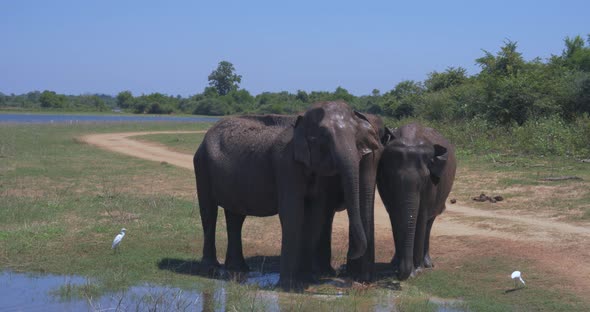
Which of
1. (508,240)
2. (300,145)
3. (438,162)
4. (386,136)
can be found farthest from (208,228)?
(508,240)

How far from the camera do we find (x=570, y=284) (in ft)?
32.9

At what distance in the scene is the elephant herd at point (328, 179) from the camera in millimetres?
9570

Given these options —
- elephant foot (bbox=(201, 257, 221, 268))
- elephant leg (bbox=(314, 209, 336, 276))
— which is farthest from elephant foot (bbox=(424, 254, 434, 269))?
elephant foot (bbox=(201, 257, 221, 268))

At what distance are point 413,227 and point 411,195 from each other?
0.40 m

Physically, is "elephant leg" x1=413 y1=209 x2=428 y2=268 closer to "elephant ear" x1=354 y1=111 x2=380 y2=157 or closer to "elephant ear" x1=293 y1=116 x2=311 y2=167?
"elephant ear" x1=354 y1=111 x2=380 y2=157

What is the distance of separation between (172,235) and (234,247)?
251 cm

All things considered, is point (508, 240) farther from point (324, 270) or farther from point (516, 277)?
point (324, 270)

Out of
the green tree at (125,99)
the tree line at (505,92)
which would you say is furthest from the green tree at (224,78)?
the tree line at (505,92)

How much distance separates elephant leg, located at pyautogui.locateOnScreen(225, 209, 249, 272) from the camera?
11.6 m

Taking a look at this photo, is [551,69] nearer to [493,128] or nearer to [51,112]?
[493,128]

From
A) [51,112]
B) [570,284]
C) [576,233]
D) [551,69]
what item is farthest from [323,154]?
[51,112]

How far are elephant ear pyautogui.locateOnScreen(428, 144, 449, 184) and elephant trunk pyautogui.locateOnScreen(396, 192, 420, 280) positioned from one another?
1.98 ft

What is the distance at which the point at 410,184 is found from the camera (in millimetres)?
9859

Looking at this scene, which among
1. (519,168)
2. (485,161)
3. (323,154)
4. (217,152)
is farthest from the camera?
(485,161)
